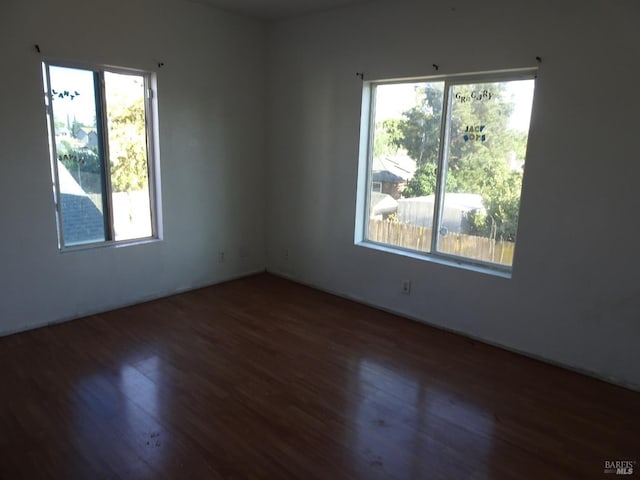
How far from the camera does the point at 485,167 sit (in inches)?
137

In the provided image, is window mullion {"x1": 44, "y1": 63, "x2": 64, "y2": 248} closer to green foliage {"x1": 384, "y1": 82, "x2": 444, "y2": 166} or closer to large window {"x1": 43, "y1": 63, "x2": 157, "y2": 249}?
large window {"x1": 43, "y1": 63, "x2": 157, "y2": 249}

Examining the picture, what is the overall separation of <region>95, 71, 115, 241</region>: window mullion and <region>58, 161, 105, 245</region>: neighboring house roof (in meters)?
0.06

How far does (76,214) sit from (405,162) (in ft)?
9.52

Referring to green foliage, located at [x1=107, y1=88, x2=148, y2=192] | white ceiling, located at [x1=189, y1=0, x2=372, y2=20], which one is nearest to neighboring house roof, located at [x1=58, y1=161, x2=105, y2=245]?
green foliage, located at [x1=107, y1=88, x2=148, y2=192]

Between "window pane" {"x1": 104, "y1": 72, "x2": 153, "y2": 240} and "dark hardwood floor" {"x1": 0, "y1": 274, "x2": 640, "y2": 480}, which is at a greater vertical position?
"window pane" {"x1": 104, "y1": 72, "x2": 153, "y2": 240}

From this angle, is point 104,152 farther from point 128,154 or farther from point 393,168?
point 393,168

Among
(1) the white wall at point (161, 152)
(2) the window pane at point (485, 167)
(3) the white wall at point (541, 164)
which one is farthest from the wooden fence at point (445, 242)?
(1) the white wall at point (161, 152)

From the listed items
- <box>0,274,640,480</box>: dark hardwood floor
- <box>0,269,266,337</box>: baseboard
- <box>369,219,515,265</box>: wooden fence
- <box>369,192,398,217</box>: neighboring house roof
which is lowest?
<box>0,274,640,480</box>: dark hardwood floor

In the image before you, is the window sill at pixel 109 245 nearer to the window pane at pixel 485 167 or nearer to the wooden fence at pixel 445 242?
the wooden fence at pixel 445 242

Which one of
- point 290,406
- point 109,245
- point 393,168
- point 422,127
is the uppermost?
point 422,127

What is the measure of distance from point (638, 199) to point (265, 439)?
8.81ft

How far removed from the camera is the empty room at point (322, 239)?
7.95 feet

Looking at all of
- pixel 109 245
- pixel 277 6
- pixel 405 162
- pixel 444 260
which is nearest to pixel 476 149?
pixel 405 162

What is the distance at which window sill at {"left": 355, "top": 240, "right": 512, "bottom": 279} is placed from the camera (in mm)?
3498
